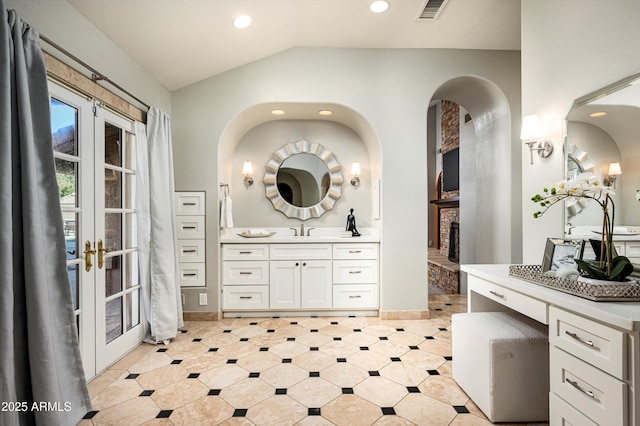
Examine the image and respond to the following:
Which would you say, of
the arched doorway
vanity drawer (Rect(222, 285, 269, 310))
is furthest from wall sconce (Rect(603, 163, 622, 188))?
vanity drawer (Rect(222, 285, 269, 310))

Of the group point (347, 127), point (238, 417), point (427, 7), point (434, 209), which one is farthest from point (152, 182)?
point (434, 209)

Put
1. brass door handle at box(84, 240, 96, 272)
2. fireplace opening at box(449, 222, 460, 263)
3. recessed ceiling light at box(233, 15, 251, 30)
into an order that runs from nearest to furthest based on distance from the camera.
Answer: brass door handle at box(84, 240, 96, 272) → recessed ceiling light at box(233, 15, 251, 30) → fireplace opening at box(449, 222, 460, 263)

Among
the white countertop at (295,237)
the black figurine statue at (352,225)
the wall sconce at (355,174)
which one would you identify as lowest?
the white countertop at (295,237)

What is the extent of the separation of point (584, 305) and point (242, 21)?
2995 mm

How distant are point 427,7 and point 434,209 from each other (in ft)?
19.4

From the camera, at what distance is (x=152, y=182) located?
2.94 metres

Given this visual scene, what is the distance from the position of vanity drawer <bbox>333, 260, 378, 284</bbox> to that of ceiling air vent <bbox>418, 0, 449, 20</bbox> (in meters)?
2.46

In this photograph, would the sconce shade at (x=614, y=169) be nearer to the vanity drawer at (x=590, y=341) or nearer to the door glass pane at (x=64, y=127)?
the vanity drawer at (x=590, y=341)

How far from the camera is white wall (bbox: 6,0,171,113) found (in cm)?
179

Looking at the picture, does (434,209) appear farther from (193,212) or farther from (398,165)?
(193,212)

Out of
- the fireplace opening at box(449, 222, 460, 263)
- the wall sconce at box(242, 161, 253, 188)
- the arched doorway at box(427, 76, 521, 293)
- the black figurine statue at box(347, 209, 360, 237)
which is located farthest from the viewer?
the fireplace opening at box(449, 222, 460, 263)

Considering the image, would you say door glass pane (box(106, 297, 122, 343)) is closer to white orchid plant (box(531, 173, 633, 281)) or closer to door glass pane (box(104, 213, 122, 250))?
door glass pane (box(104, 213, 122, 250))

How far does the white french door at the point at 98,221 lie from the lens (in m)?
2.11

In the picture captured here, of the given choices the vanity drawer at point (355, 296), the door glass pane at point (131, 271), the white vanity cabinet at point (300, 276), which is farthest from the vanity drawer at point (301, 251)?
the door glass pane at point (131, 271)
